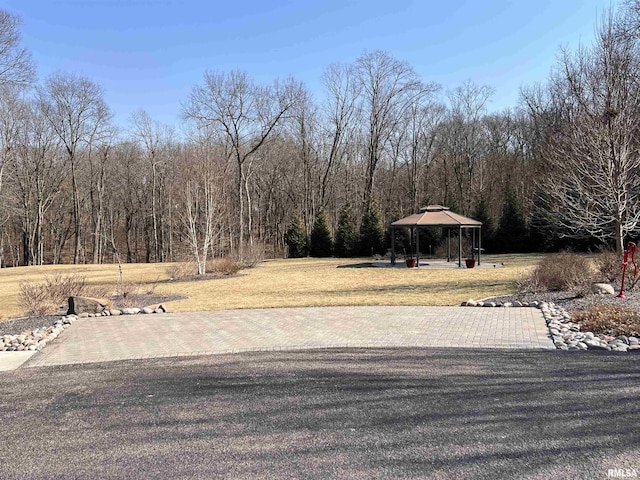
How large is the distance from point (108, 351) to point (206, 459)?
4.38 meters

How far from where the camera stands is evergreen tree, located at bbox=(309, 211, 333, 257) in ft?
122

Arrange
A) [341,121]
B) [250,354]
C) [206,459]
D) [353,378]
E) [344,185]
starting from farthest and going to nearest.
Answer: [344,185] → [341,121] → [250,354] → [353,378] → [206,459]

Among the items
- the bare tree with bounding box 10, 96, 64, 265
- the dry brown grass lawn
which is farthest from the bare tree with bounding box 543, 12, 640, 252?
the bare tree with bounding box 10, 96, 64, 265

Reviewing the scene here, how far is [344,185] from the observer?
4469 cm

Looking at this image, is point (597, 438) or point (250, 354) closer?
point (597, 438)

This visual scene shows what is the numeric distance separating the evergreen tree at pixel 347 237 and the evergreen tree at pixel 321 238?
1.01 metres

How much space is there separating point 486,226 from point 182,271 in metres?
21.6

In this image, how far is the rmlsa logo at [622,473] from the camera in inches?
114

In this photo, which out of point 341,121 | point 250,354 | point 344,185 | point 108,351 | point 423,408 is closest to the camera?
point 423,408

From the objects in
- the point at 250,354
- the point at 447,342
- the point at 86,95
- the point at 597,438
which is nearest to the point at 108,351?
the point at 250,354

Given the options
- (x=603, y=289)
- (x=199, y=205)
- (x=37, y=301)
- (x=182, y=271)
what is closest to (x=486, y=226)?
(x=199, y=205)

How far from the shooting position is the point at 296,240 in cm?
3750

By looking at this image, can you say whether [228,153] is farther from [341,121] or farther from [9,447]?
[9,447]

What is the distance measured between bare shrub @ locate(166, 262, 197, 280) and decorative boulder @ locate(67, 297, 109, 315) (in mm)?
9918
